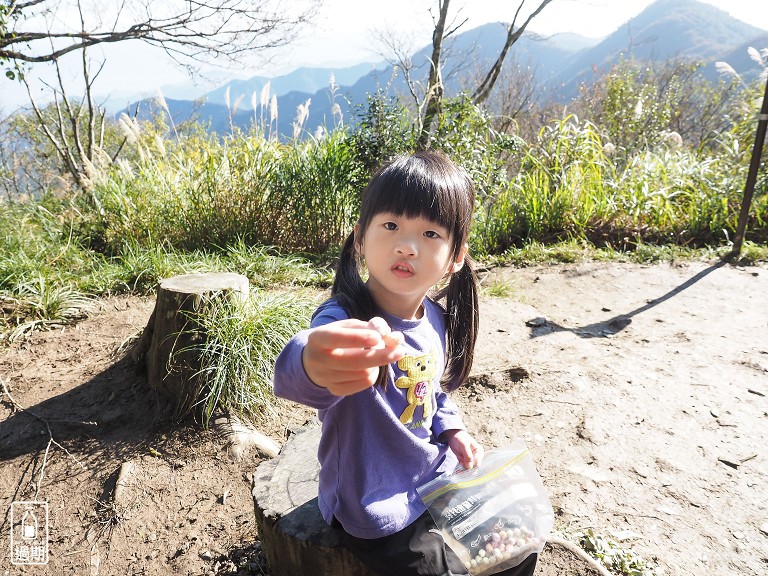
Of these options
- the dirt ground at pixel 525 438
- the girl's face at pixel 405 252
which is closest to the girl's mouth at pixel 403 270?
the girl's face at pixel 405 252

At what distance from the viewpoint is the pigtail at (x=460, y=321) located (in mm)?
1566

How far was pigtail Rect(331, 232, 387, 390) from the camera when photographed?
1.22m

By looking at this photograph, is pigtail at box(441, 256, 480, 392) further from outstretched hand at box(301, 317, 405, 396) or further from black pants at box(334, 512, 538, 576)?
outstretched hand at box(301, 317, 405, 396)

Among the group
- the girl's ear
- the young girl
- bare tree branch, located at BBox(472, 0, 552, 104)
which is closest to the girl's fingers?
the young girl

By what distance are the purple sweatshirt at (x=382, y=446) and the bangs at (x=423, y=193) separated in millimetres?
262

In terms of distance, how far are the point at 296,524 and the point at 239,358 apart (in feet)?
4.09

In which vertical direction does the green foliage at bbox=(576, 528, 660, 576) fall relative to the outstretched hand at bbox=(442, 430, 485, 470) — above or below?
below

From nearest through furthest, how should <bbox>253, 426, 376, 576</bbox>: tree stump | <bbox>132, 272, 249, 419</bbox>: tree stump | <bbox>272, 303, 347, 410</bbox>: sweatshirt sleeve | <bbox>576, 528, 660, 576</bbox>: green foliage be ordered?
<bbox>272, 303, 347, 410</bbox>: sweatshirt sleeve < <bbox>253, 426, 376, 576</bbox>: tree stump < <bbox>576, 528, 660, 576</bbox>: green foliage < <bbox>132, 272, 249, 419</bbox>: tree stump

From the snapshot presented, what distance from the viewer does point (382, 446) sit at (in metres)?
1.24

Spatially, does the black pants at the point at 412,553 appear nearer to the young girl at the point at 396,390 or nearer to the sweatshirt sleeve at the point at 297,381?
the young girl at the point at 396,390

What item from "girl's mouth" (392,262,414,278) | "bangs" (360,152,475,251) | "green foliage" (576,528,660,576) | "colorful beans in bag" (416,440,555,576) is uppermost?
"bangs" (360,152,475,251)

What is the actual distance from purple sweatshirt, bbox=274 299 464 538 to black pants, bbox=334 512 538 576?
0.09 ft

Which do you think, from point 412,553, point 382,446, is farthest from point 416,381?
point 412,553

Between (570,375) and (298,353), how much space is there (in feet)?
7.78
